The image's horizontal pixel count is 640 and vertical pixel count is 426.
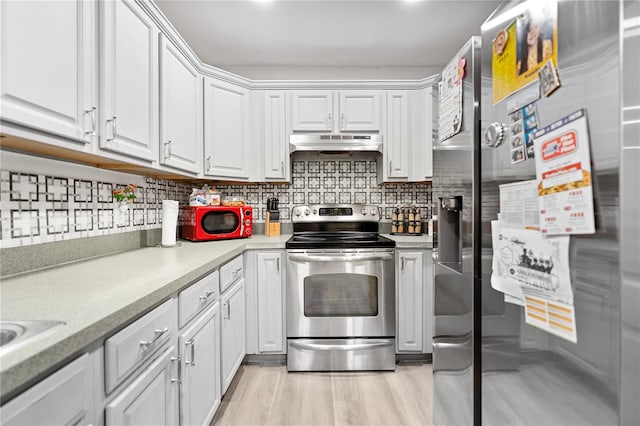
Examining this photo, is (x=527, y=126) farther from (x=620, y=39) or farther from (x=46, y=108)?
(x=46, y=108)

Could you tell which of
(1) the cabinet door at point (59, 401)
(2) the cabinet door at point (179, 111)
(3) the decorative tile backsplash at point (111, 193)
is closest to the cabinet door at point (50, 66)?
(3) the decorative tile backsplash at point (111, 193)

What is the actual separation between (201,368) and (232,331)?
1.81 feet

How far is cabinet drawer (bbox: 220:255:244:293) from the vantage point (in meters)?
1.94

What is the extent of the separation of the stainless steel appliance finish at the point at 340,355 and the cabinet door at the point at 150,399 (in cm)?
128

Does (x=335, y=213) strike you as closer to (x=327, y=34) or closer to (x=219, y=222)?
(x=219, y=222)

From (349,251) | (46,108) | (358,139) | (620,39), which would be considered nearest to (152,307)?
(46,108)

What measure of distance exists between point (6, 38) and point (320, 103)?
2.16 metres

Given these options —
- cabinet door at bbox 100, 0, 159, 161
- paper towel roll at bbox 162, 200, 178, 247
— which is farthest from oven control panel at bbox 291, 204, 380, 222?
cabinet door at bbox 100, 0, 159, 161

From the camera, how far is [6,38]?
0.95 metres

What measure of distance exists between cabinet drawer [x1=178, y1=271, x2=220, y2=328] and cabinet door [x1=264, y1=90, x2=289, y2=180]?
1.26 m

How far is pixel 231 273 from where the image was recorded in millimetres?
2102

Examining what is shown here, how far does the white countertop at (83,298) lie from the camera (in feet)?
2.06

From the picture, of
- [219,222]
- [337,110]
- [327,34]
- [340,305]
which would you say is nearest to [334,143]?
[337,110]

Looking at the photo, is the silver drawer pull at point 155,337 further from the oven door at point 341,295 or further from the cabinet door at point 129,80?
the oven door at point 341,295
